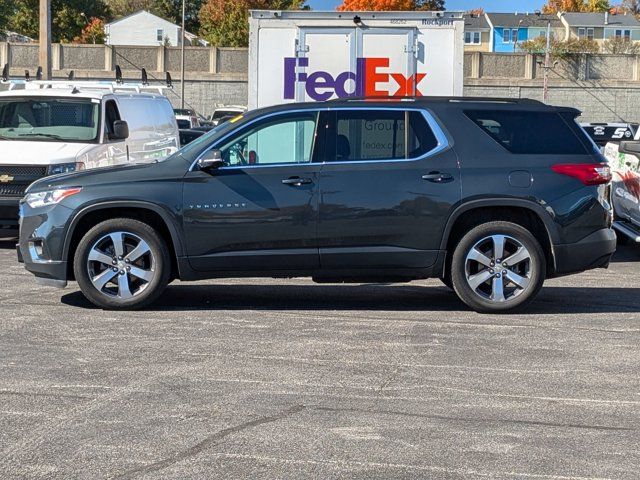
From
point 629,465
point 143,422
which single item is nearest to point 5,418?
point 143,422

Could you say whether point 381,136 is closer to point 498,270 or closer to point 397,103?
point 397,103

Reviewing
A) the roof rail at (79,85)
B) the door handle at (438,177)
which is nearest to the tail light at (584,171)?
the door handle at (438,177)

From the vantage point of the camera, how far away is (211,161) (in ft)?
30.5

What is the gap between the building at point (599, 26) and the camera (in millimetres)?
105625

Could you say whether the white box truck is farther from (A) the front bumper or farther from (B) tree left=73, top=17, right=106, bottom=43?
(B) tree left=73, top=17, right=106, bottom=43

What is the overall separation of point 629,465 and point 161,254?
4989mm

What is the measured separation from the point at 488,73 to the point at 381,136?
173 ft

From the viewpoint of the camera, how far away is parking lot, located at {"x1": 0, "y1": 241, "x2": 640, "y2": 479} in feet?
17.8

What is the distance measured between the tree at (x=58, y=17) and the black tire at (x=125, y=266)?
7367 centimetres

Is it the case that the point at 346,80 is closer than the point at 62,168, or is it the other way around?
the point at 62,168

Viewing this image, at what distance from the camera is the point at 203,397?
6.59m

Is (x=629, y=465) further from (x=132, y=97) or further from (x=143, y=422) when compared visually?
(x=132, y=97)

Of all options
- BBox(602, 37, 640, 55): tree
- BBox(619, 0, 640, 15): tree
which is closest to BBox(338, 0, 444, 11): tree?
BBox(602, 37, 640, 55): tree

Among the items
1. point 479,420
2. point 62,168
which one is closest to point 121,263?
point 479,420
